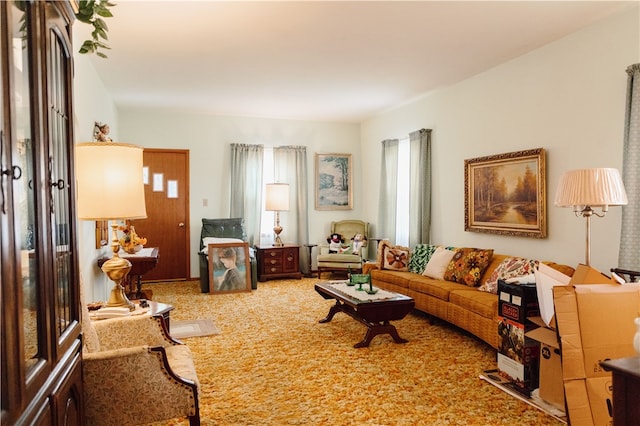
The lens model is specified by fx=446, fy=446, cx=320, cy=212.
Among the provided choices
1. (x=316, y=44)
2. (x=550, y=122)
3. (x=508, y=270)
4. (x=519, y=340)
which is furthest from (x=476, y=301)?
(x=316, y=44)

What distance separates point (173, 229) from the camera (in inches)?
275

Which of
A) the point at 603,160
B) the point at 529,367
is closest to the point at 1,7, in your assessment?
the point at 529,367

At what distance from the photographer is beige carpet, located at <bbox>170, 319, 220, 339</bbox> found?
423 centimetres

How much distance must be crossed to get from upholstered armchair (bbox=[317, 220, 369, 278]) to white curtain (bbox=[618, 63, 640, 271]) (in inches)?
157

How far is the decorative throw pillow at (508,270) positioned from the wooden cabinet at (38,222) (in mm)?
3339

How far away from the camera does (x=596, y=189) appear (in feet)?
9.43

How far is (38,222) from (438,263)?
4197 mm

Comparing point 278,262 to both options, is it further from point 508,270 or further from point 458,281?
point 508,270

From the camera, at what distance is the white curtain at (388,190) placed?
22.0 feet

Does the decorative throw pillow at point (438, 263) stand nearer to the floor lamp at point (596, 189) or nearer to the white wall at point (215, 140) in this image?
the floor lamp at point (596, 189)

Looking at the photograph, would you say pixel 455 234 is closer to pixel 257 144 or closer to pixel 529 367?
pixel 529 367

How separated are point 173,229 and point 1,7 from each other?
628 centimetres

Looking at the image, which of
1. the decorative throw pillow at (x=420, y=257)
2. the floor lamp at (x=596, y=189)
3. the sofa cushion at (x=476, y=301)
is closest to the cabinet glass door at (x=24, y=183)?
the floor lamp at (x=596, y=189)

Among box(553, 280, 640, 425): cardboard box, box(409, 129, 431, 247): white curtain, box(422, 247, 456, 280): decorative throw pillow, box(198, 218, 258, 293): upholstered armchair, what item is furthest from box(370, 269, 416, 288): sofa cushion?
box(553, 280, 640, 425): cardboard box
